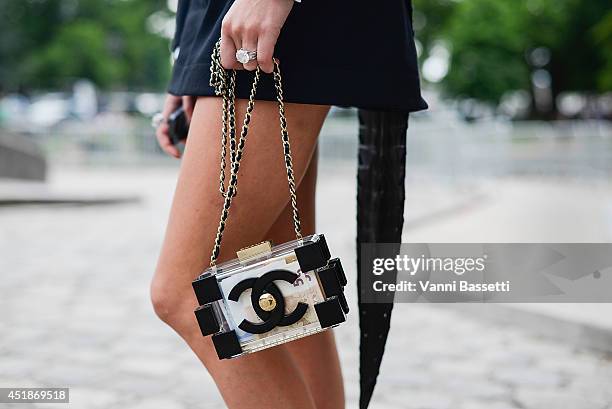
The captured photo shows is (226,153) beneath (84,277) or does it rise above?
beneath

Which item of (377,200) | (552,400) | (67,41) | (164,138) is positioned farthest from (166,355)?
(67,41)

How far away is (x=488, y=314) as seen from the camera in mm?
4457

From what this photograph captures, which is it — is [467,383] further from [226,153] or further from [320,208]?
[320,208]

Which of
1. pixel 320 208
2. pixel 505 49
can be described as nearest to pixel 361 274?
pixel 320 208

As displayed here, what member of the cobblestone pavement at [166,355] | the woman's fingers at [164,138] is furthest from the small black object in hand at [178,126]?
the cobblestone pavement at [166,355]

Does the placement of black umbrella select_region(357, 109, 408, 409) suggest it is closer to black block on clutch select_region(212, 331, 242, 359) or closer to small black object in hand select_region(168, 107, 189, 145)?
small black object in hand select_region(168, 107, 189, 145)

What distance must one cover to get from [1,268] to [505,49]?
1172 inches

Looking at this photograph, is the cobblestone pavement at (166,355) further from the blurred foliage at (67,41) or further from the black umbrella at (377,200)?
the blurred foliage at (67,41)

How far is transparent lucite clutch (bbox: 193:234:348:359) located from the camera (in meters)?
1.37

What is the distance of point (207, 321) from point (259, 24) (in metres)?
0.49

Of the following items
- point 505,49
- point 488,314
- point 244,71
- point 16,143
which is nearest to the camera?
point 244,71

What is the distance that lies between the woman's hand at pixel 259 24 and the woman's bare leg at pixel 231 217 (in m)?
0.10

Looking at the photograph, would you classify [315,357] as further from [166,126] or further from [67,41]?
[67,41]

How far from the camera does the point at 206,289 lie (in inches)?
54.6
